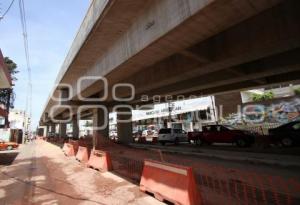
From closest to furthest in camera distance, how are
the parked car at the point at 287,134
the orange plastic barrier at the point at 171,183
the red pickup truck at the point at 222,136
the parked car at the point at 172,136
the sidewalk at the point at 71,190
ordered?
the orange plastic barrier at the point at 171,183, the sidewalk at the point at 71,190, the parked car at the point at 287,134, the red pickup truck at the point at 222,136, the parked car at the point at 172,136

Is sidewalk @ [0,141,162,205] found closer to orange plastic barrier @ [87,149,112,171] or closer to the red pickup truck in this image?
orange plastic barrier @ [87,149,112,171]

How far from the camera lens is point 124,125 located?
98.2 feet

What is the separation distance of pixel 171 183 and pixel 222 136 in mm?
16215

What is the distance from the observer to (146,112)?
6894 centimetres

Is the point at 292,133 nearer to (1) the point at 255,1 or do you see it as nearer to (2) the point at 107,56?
(2) the point at 107,56

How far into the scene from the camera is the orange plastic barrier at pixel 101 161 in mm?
12586

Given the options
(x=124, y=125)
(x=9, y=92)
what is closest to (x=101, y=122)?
(x=124, y=125)

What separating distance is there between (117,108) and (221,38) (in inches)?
775

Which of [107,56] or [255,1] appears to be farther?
[107,56]

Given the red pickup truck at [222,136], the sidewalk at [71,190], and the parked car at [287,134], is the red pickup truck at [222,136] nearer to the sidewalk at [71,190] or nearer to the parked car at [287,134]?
the parked car at [287,134]

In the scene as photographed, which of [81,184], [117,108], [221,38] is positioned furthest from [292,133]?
[117,108]

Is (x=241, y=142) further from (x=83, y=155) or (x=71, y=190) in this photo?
(x=71, y=190)

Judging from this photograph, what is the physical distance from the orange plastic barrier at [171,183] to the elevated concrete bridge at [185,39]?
377cm

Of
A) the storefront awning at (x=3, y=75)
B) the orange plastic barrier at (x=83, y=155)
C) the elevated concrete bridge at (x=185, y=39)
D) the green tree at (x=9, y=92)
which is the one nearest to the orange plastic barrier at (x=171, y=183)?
the elevated concrete bridge at (x=185, y=39)
